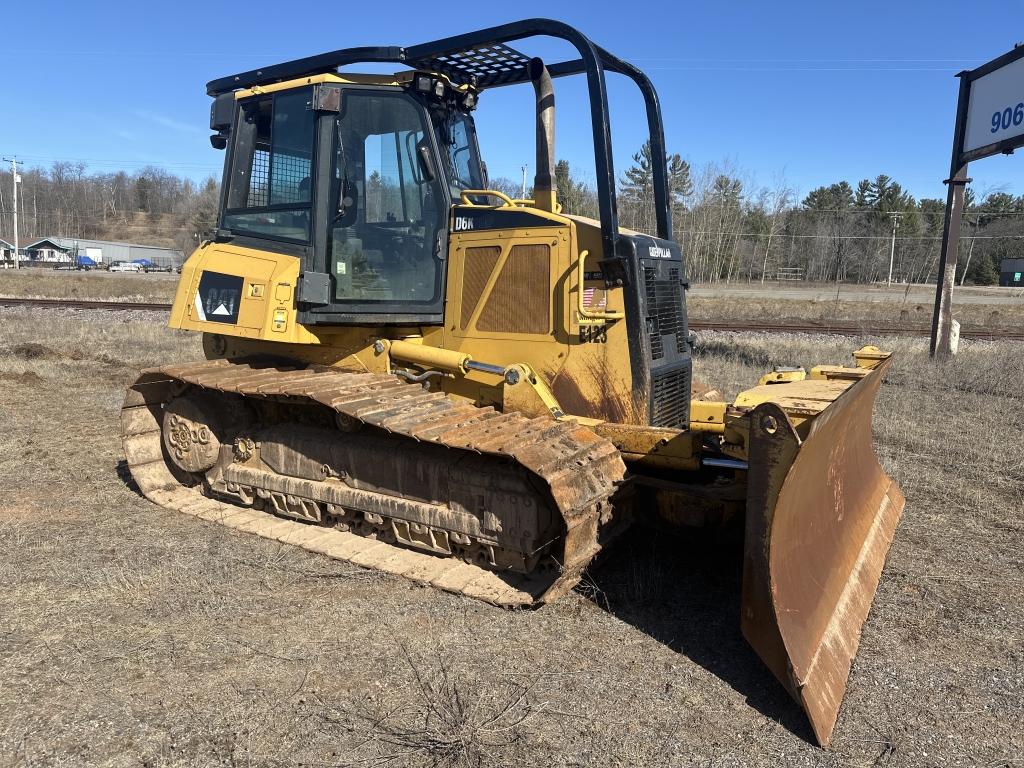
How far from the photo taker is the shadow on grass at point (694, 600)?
3.58m

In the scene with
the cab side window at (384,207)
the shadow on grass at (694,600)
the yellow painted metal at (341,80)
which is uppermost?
the yellow painted metal at (341,80)

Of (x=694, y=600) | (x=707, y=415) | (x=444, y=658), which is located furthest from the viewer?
(x=707, y=415)

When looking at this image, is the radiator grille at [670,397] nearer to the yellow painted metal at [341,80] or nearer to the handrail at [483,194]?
the handrail at [483,194]

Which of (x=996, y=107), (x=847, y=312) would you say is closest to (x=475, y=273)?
(x=996, y=107)

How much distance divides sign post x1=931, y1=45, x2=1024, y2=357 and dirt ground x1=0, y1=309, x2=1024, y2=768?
7455 millimetres

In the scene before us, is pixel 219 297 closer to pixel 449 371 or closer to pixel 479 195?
pixel 449 371

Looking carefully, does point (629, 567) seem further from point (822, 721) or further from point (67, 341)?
point (67, 341)

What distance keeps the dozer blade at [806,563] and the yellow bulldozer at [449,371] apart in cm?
4

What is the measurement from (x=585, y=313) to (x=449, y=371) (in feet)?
3.67

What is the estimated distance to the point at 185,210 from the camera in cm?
9894

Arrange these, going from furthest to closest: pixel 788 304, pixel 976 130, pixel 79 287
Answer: pixel 79 287
pixel 788 304
pixel 976 130

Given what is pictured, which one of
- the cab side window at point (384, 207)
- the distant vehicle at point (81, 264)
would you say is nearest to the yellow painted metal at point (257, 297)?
the cab side window at point (384, 207)

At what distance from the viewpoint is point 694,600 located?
4.50 m

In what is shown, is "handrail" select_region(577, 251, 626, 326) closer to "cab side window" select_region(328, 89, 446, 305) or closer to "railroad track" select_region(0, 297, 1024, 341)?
"cab side window" select_region(328, 89, 446, 305)
